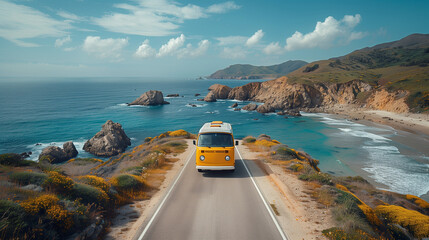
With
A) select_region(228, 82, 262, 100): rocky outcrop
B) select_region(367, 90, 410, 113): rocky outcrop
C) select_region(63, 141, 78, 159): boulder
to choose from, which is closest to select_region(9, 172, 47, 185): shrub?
select_region(63, 141, 78, 159): boulder

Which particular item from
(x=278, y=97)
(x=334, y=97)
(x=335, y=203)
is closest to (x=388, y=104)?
(x=334, y=97)

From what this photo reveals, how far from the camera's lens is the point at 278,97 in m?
85.3

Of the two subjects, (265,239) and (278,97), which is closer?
(265,239)

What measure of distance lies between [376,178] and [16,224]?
31157 millimetres

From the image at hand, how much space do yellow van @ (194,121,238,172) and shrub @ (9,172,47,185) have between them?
697 centimetres

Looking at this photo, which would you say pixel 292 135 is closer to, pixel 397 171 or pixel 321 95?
pixel 397 171

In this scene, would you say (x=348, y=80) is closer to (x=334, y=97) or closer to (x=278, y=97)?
(x=334, y=97)

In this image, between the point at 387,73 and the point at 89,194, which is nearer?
the point at 89,194

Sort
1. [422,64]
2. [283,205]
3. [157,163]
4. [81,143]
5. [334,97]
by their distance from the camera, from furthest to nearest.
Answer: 1. [422,64]
2. [334,97]
3. [81,143]
4. [157,163]
5. [283,205]

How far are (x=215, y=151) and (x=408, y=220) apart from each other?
8948 millimetres

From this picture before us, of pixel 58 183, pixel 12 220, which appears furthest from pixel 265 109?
pixel 12 220

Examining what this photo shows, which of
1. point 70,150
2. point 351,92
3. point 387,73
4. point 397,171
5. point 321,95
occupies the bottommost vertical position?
point 397,171

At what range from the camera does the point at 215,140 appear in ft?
40.0

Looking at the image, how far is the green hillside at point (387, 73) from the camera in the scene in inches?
2389
